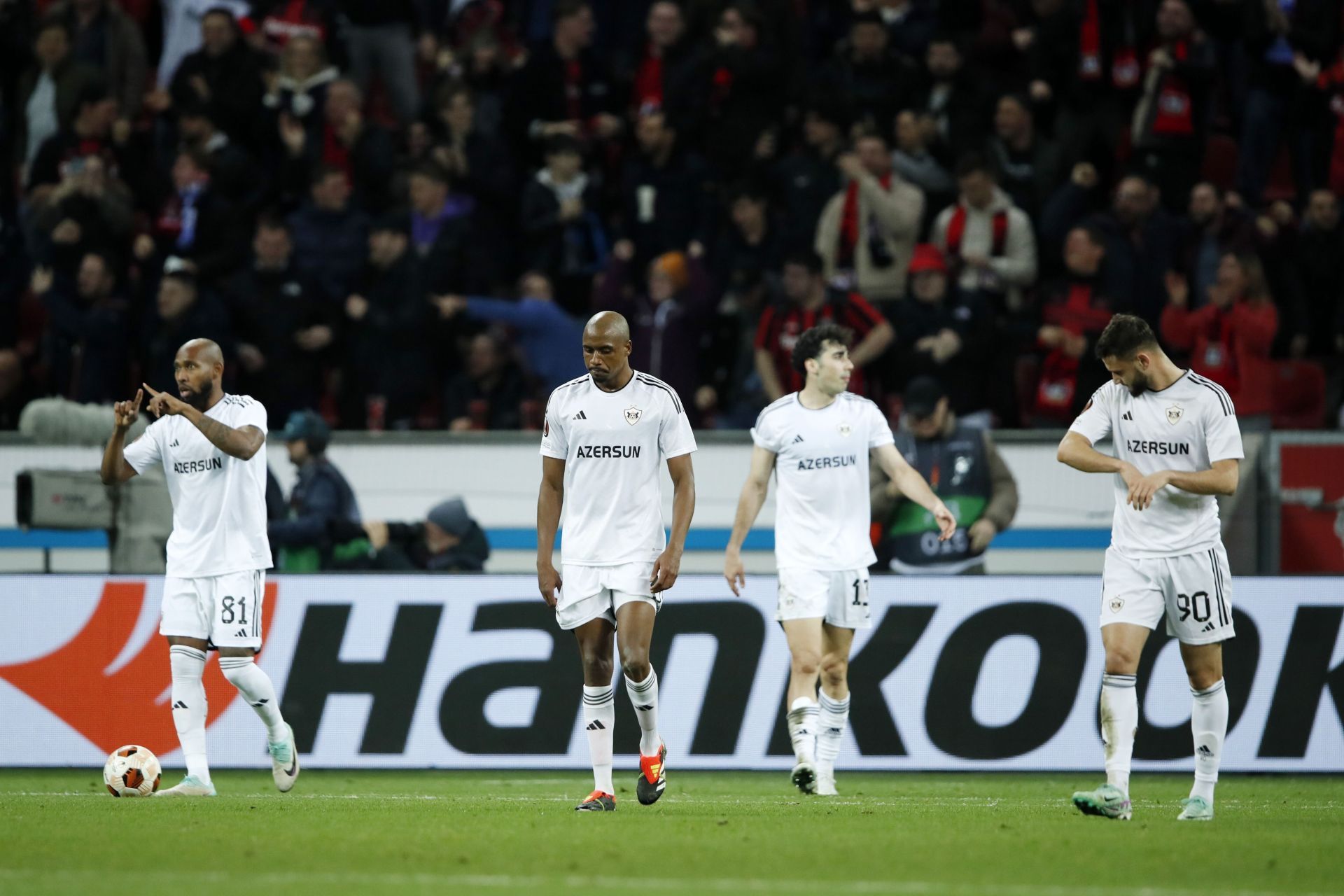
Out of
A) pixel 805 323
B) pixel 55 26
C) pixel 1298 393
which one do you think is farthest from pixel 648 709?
pixel 55 26

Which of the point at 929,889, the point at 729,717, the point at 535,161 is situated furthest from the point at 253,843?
the point at 535,161

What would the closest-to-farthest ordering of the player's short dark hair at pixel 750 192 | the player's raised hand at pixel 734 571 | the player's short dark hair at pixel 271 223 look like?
the player's raised hand at pixel 734 571, the player's short dark hair at pixel 271 223, the player's short dark hair at pixel 750 192

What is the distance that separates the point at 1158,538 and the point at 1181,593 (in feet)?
0.95

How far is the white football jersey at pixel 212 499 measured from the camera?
35.0ft

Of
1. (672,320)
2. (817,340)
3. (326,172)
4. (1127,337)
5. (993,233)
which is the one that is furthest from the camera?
(326,172)

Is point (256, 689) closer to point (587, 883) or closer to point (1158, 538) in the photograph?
point (587, 883)

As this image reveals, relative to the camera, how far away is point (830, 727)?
11.3 m

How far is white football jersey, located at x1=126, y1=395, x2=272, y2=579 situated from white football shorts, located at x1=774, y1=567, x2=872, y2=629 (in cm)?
308

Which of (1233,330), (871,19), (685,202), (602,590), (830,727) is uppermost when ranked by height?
(871,19)

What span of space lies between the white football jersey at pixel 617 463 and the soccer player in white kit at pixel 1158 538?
80.9 inches

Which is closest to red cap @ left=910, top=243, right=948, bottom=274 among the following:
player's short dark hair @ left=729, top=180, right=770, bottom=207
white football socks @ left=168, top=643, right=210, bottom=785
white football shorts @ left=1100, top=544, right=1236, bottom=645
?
player's short dark hair @ left=729, top=180, right=770, bottom=207

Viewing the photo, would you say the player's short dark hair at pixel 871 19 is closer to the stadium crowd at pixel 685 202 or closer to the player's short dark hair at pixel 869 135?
the stadium crowd at pixel 685 202

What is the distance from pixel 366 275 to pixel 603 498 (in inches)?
335

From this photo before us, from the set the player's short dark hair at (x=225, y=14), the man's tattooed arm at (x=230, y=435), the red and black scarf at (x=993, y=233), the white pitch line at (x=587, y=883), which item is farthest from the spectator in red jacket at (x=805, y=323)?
the white pitch line at (x=587, y=883)
